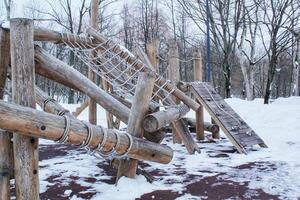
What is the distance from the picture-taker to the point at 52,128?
3.21m

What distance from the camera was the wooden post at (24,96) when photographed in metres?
3.28

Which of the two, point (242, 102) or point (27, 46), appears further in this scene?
point (242, 102)

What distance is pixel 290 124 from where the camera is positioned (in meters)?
10.1

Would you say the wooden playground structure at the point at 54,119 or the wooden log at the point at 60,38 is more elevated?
the wooden log at the point at 60,38

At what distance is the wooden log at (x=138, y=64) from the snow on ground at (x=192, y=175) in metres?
1.00

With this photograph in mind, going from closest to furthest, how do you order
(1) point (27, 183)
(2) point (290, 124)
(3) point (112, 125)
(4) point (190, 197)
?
(1) point (27, 183), (4) point (190, 197), (3) point (112, 125), (2) point (290, 124)

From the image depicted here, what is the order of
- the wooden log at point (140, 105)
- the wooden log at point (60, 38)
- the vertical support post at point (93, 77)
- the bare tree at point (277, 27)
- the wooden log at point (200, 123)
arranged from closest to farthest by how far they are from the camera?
the wooden log at point (140, 105) < the wooden log at point (60, 38) < the vertical support post at point (93, 77) < the wooden log at point (200, 123) < the bare tree at point (277, 27)

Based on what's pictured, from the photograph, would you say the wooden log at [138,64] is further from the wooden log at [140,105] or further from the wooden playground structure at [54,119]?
the wooden log at [140,105]

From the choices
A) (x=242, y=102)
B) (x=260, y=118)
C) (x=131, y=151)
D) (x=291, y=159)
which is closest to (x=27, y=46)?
(x=131, y=151)

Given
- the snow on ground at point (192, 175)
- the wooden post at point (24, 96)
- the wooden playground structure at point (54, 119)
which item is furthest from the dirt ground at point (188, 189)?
A: the wooden post at point (24, 96)

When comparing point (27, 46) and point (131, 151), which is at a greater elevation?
point (27, 46)

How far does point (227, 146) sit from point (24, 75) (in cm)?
551

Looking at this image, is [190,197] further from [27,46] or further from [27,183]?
[27,46]

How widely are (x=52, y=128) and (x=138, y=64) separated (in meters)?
4.36
